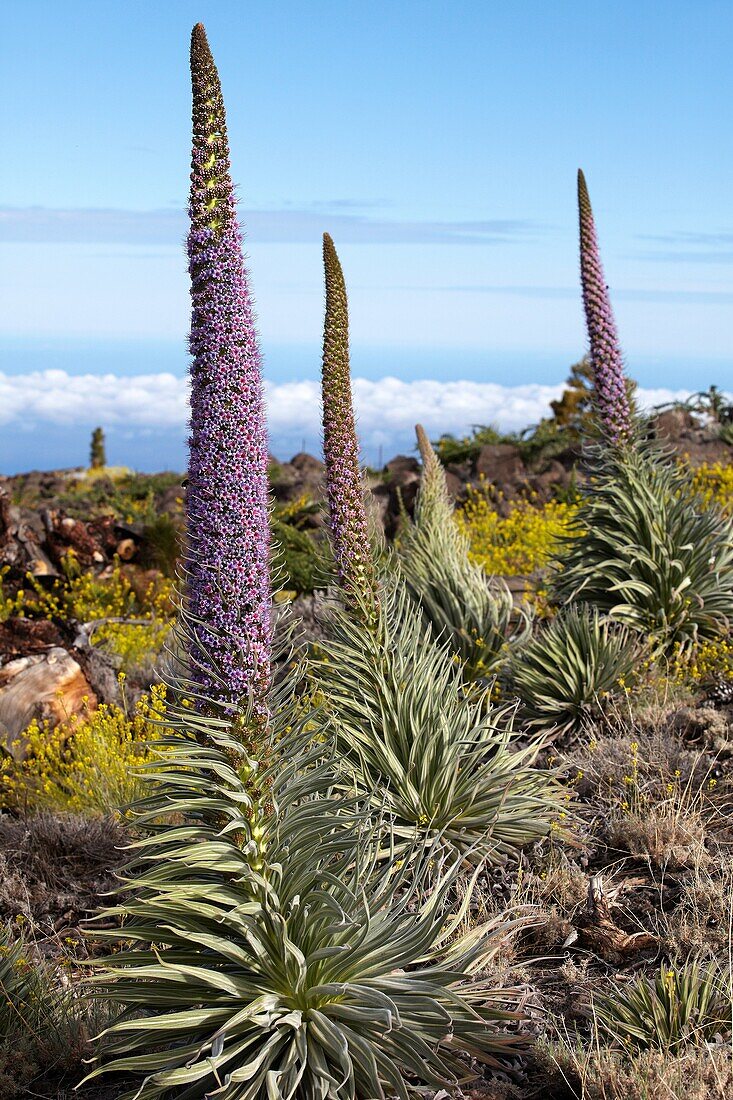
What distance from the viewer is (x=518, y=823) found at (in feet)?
20.0

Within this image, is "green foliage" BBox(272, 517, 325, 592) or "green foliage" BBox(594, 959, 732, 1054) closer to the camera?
"green foliage" BBox(594, 959, 732, 1054)

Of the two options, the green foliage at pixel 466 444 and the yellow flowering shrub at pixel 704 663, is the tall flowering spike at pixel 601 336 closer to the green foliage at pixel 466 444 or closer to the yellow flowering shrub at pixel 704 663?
the yellow flowering shrub at pixel 704 663

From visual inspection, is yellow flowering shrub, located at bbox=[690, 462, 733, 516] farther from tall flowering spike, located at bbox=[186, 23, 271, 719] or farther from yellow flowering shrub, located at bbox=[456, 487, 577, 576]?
tall flowering spike, located at bbox=[186, 23, 271, 719]

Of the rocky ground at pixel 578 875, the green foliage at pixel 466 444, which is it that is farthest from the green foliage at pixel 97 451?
the rocky ground at pixel 578 875

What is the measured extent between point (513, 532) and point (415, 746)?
8424 millimetres

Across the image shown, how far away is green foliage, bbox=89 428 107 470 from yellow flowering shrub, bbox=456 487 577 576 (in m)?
17.6

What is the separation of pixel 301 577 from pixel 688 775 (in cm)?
570

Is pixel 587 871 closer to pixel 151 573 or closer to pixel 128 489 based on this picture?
pixel 151 573

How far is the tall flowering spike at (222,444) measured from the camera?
3.85 m

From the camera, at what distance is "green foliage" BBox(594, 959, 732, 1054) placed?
422 centimetres

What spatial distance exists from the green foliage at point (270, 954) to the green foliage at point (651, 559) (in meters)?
5.04

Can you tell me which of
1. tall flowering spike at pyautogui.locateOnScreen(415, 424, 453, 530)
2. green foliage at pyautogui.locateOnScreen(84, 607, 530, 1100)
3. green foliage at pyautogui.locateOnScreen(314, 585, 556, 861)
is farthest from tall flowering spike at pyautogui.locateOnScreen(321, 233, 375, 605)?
tall flowering spike at pyautogui.locateOnScreen(415, 424, 453, 530)

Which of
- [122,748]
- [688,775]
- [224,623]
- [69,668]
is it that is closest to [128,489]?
[69,668]

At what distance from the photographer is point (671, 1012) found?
14.0 feet
